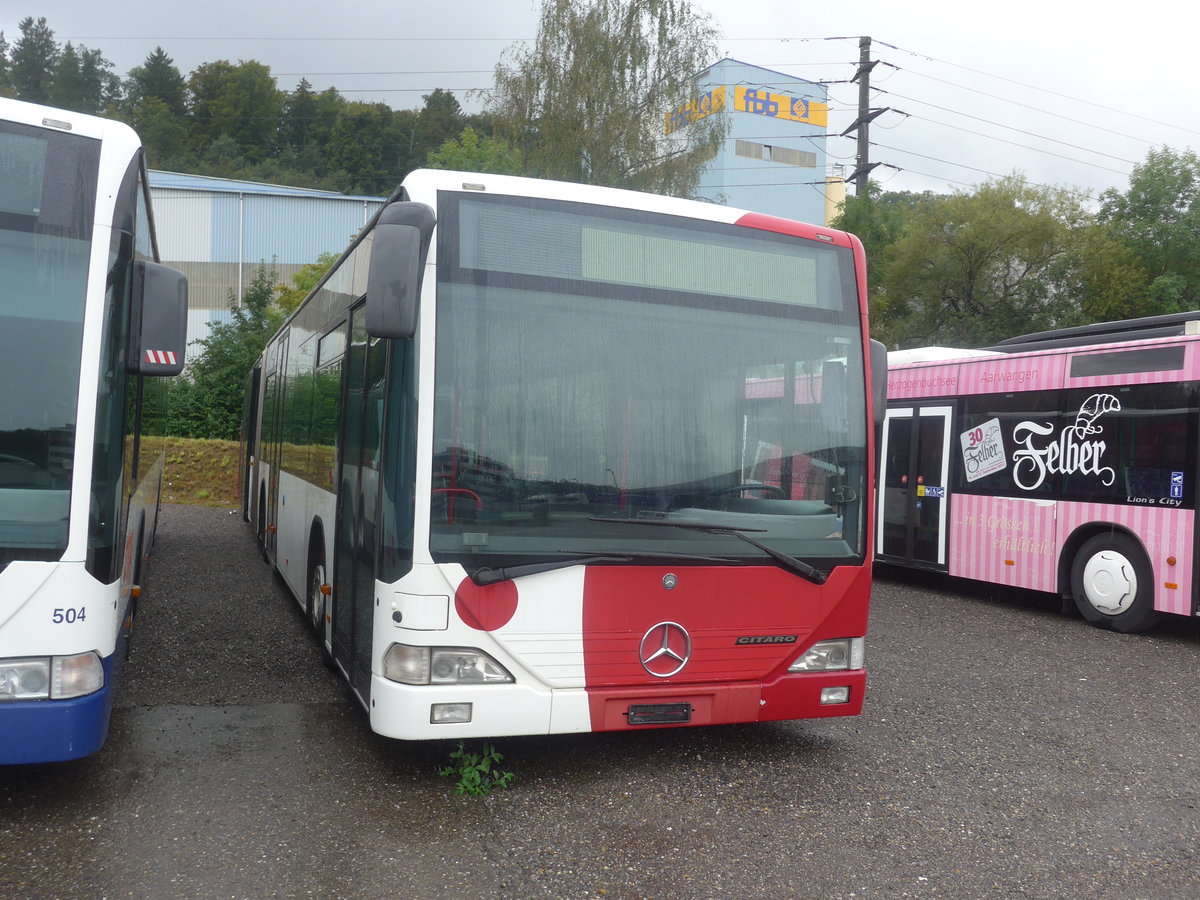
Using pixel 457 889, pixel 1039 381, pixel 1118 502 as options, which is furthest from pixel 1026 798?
pixel 1039 381

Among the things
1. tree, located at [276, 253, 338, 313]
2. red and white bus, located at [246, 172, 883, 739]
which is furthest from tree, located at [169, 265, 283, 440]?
red and white bus, located at [246, 172, 883, 739]

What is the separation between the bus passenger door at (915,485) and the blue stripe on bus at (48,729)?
9.94 meters

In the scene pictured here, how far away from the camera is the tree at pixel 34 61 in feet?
268

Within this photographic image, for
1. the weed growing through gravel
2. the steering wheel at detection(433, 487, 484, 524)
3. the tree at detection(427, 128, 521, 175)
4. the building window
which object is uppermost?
the building window

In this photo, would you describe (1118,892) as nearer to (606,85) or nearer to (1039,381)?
(1039,381)

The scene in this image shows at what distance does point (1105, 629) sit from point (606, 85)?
22.6 m

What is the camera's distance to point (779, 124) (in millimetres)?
55469

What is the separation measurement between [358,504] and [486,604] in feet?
4.03

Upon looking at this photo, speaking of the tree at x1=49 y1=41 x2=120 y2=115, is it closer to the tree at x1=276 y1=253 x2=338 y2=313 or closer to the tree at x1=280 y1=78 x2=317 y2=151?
the tree at x1=280 y1=78 x2=317 y2=151

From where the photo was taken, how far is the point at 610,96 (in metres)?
29.3

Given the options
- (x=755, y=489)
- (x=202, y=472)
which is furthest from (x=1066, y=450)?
(x=202, y=472)

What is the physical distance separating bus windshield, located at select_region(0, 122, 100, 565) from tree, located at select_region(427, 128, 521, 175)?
24436 mm

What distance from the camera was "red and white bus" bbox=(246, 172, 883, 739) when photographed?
15.5 ft

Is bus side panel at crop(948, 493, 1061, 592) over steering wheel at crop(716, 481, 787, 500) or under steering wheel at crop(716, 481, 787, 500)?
under
